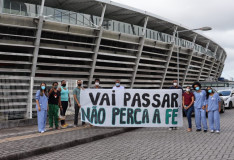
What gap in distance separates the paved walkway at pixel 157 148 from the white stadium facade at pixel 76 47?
19.2ft

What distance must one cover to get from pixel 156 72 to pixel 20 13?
20875mm

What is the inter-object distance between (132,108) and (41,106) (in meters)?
3.19

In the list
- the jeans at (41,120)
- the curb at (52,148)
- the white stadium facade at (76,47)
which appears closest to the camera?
the curb at (52,148)

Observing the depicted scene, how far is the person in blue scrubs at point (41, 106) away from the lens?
888 centimetres

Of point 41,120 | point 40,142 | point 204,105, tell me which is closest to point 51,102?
point 41,120

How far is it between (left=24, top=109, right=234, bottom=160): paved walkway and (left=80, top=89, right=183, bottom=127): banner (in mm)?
943

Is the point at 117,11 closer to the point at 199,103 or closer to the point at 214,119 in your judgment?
the point at 199,103

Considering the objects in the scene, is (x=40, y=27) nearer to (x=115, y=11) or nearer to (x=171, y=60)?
(x=115, y=11)

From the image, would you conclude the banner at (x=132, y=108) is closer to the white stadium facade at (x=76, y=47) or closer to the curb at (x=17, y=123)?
the curb at (x=17, y=123)

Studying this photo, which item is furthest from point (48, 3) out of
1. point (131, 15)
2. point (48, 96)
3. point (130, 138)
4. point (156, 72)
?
point (130, 138)

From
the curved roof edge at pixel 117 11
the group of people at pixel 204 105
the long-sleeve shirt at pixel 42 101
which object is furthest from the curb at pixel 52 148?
the curved roof edge at pixel 117 11

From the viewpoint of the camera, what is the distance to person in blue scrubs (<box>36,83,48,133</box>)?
888cm

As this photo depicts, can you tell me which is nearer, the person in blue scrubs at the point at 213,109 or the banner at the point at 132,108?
the person in blue scrubs at the point at 213,109

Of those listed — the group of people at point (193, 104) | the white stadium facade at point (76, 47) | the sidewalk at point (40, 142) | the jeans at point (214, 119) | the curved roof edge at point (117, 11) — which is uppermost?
the curved roof edge at point (117, 11)
